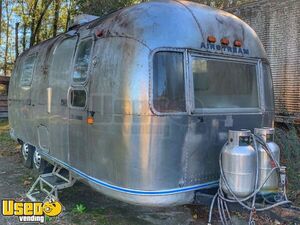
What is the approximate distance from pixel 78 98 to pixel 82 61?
1.60 feet

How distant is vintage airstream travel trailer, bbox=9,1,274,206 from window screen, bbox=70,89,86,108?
13 millimetres

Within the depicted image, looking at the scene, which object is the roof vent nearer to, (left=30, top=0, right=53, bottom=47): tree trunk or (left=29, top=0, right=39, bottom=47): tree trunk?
(left=30, top=0, right=53, bottom=47): tree trunk

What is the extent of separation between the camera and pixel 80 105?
492 cm

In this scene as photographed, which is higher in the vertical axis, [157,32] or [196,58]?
[157,32]

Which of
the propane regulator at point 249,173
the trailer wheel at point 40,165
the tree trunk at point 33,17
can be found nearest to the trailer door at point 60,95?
the trailer wheel at point 40,165

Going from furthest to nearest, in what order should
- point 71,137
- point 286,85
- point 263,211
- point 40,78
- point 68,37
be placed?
point 286,85
point 40,78
point 68,37
point 71,137
point 263,211

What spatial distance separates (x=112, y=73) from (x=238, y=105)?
163cm

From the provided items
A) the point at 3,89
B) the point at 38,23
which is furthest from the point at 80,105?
the point at 38,23

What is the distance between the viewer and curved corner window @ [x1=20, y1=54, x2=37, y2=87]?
753 centimetres

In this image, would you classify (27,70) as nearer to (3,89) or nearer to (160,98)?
(160,98)

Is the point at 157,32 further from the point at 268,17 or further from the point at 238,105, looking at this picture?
the point at 268,17

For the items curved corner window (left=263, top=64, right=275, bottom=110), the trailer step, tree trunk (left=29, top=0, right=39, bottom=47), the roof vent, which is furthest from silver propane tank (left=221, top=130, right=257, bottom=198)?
tree trunk (left=29, top=0, right=39, bottom=47)

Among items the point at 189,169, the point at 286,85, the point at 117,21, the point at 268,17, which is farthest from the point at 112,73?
the point at 268,17

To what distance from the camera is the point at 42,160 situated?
705 centimetres
